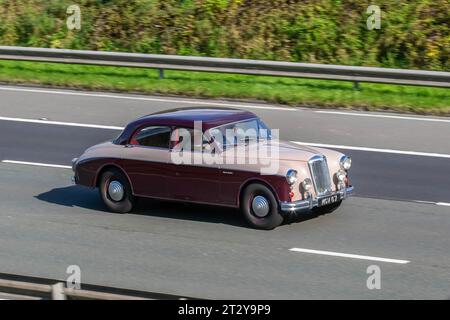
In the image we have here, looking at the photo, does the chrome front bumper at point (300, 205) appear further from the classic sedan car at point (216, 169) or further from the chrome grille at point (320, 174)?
the chrome grille at point (320, 174)

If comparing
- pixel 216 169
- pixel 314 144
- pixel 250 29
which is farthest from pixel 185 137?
pixel 250 29

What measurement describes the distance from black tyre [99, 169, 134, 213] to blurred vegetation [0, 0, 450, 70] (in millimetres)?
10630

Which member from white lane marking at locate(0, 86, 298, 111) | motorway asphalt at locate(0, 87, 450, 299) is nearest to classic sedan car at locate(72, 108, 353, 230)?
motorway asphalt at locate(0, 87, 450, 299)

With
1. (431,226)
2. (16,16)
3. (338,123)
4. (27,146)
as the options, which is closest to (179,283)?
(431,226)

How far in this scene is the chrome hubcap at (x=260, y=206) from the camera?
12.6m

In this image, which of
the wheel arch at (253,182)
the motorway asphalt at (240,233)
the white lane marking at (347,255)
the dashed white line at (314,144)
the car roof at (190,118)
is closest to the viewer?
the motorway asphalt at (240,233)

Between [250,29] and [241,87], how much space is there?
3.38 metres

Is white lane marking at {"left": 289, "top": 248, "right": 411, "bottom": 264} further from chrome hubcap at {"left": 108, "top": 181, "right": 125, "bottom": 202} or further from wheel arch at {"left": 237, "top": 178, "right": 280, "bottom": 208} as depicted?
chrome hubcap at {"left": 108, "top": 181, "right": 125, "bottom": 202}

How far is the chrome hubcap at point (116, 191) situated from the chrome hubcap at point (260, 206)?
2.11m

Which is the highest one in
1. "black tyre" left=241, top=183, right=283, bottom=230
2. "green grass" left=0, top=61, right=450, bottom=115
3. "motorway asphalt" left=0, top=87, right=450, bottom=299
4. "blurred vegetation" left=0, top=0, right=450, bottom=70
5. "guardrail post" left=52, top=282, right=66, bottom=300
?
"blurred vegetation" left=0, top=0, right=450, bottom=70

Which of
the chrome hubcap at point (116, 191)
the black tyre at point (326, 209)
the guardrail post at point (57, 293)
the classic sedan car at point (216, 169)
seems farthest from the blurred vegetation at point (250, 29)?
the guardrail post at point (57, 293)

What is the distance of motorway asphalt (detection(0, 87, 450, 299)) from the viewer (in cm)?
1062

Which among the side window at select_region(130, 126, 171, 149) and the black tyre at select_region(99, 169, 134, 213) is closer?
the side window at select_region(130, 126, 171, 149)

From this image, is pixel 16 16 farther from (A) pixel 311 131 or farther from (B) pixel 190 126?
(B) pixel 190 126
